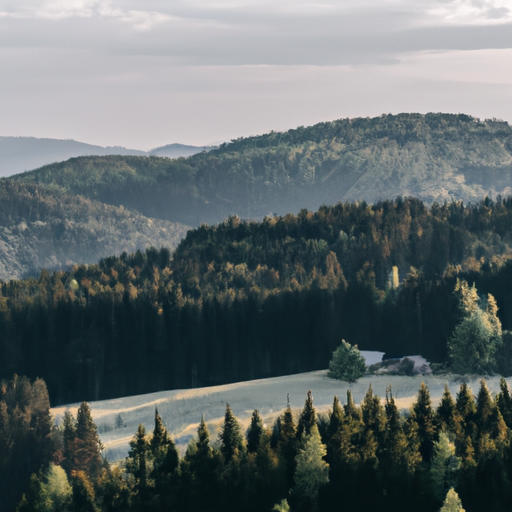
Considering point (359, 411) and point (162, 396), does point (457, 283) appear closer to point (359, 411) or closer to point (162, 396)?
point (162, 396)

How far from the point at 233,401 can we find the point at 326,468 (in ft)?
152

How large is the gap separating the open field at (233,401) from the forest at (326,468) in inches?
751

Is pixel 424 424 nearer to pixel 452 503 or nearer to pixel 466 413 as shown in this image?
pixel 466 413

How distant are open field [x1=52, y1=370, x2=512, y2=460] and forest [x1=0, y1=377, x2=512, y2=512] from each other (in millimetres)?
19084

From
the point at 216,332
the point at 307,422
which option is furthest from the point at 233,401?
the point at 307,422

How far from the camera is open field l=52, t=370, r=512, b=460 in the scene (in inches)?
5325

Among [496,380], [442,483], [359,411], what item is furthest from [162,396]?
[442,483]

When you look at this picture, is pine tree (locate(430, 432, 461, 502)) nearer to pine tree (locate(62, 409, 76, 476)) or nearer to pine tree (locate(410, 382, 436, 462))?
pine tree (locate(410, 382, 436, 462))

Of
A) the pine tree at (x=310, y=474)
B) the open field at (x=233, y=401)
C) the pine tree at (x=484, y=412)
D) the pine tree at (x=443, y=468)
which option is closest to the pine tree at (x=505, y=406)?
the pine tree at (x=484, y=412)

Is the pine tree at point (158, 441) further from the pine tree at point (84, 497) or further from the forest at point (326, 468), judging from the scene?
the pine tree at point (84, 497)

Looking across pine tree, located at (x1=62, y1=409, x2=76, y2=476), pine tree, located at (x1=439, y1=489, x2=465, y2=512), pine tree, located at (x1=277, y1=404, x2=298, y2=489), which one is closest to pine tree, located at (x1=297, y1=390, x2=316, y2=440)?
pine tree, located at (x1=277, y1=404, x2=298, y2=489)

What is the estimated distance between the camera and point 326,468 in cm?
10175

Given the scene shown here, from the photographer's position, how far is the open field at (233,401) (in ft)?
444

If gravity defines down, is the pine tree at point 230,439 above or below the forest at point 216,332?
below
